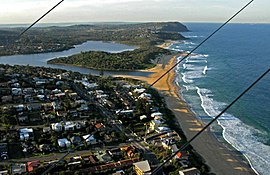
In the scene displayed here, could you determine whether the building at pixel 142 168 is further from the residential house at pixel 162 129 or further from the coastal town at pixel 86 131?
the residential house at pixel 162 129

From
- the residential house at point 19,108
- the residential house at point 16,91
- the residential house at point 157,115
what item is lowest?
the residential house at point 157,115

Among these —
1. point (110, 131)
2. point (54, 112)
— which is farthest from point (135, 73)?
point (110, 131)

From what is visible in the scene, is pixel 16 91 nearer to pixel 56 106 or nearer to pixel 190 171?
pixel 56 106

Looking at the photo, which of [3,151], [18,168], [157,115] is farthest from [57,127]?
[157,115]

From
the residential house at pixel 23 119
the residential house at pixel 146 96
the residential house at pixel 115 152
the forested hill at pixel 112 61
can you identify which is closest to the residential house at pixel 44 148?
the residential house at pixel 115 152

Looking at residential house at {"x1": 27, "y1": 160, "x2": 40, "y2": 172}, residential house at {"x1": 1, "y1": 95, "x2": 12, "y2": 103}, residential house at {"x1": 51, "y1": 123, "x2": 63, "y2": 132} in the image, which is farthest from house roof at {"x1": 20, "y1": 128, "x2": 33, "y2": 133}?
residential house at {"x1": 1, "y1": 95, "x2": 12, "y2": 103}

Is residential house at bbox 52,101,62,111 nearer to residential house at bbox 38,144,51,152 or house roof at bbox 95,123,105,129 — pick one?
house roof at bbox 95,123,105,129

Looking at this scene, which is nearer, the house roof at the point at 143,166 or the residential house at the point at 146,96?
the house roof at the point at 143,166

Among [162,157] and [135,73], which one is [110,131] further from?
[135,73]
